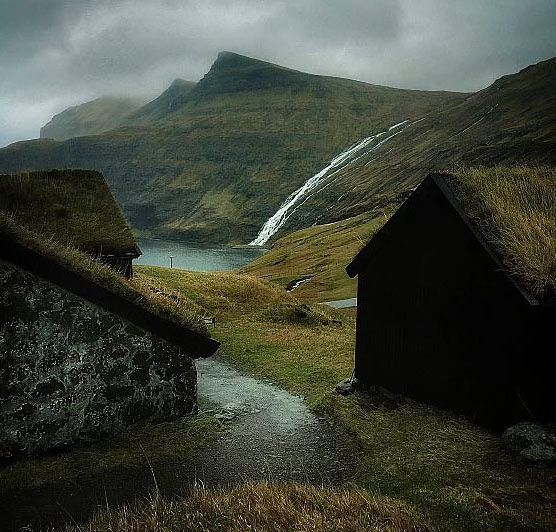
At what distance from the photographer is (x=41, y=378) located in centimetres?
1048

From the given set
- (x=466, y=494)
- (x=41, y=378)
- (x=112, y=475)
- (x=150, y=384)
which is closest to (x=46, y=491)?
(x=112, y=475)

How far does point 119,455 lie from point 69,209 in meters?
17.9

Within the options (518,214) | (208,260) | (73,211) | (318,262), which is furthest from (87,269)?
(208,260)

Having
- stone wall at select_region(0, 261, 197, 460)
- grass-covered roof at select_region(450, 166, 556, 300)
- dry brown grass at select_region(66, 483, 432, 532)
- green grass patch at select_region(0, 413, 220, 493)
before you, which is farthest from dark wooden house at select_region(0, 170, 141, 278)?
dry brown grass at select_region(66, 483, 432, 532)

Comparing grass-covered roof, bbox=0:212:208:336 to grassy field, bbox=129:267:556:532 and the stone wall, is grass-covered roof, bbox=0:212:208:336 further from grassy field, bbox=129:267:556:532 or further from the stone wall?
grassy field, bbox=129:267:556:532

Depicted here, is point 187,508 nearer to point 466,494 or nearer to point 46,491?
point 46,491

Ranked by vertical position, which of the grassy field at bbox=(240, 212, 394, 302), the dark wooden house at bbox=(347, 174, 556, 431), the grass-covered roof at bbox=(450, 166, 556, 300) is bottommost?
the grassy field at bbox=(240, 212, 394, 302)

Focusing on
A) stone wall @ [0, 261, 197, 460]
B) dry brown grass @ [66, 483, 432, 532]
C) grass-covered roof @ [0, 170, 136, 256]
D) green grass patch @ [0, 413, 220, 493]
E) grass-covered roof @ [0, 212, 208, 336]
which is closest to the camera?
dry brown grass @ [66, 483, 432, 532]

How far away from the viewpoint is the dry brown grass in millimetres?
7035

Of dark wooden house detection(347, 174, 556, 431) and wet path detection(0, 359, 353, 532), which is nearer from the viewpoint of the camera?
wet path detection(0, 359, 353, 532)

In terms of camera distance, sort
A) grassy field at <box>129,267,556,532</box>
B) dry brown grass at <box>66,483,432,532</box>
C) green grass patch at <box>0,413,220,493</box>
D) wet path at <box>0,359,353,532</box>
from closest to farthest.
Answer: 1. dry brown grass at <box>66,483,432,532</box>
2. grassy field at <box>129,267,556,532</box>
3. wet path at <box>0,359,353,532</box>
4. green grass patch at <box>0,413,220,493</box>

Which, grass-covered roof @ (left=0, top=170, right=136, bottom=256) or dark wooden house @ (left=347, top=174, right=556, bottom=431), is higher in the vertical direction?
grass-covered roof @ (left=0, top=170, right=136, bottom=256)

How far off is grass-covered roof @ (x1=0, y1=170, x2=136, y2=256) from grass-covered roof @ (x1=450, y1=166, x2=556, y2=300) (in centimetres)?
1717

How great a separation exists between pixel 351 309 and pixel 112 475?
119 ft
